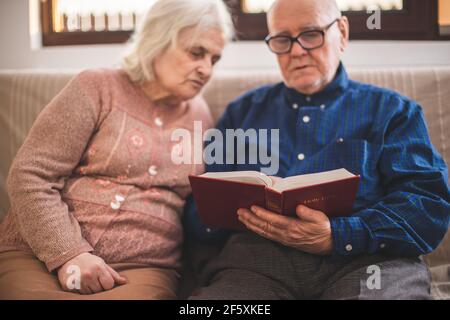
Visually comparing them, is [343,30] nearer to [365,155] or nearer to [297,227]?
[365,155]

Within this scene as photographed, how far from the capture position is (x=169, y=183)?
4.46 ft

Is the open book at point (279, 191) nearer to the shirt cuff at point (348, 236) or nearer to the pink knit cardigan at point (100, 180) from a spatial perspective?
the shirt cuff at point (348, 236)

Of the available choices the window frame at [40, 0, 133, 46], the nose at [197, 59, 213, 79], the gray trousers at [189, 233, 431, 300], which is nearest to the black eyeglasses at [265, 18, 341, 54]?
the nose at [197, 59, 213, 79]

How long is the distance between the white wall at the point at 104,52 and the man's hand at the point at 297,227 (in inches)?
29.3

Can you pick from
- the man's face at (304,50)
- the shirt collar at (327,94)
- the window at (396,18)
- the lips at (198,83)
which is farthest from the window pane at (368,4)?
the lips at (198,83)

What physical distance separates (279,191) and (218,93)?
0.73 metres

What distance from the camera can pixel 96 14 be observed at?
165 centimetres

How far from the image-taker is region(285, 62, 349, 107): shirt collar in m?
1.39

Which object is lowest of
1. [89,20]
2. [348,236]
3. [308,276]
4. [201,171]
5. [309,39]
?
[308,276]

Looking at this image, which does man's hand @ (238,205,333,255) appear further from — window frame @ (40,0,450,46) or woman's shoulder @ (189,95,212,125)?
window frame @ (40,0,450,46)

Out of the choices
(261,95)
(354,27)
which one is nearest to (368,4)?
(354,27)

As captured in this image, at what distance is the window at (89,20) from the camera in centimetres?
156
